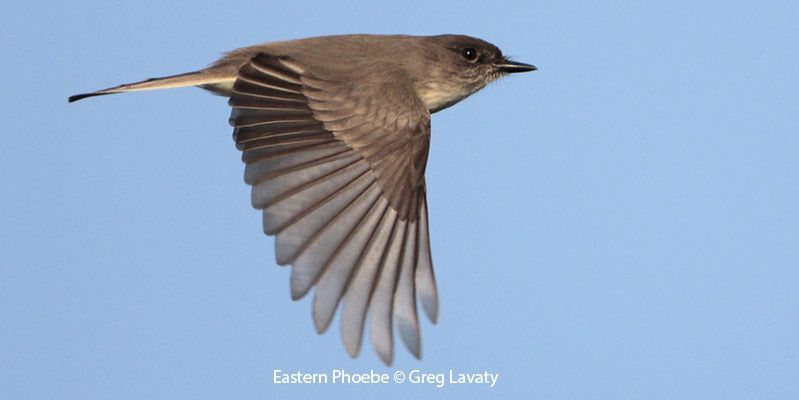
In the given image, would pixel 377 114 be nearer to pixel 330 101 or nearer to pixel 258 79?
pixel 330 101

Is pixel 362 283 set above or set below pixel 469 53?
below

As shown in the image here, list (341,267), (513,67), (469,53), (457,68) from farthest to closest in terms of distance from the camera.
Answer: (513,67)
(469,53)
(457,68)
(341,267)

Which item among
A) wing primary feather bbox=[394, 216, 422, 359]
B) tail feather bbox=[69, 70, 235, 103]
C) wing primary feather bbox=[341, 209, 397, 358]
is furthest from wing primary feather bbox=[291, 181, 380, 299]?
tail feather bbox=[69, 70, 235, 103]

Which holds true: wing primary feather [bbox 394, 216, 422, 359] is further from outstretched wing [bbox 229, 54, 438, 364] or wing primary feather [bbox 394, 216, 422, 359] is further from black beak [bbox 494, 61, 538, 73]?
black beak [bbox 494, 61, 538, 73]

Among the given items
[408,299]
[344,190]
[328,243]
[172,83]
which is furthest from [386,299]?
[172,83]

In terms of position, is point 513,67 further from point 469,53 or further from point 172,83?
point 172,83

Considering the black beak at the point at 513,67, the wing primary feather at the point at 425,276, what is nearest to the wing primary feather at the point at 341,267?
the wing primary feather at the point at 425,276
